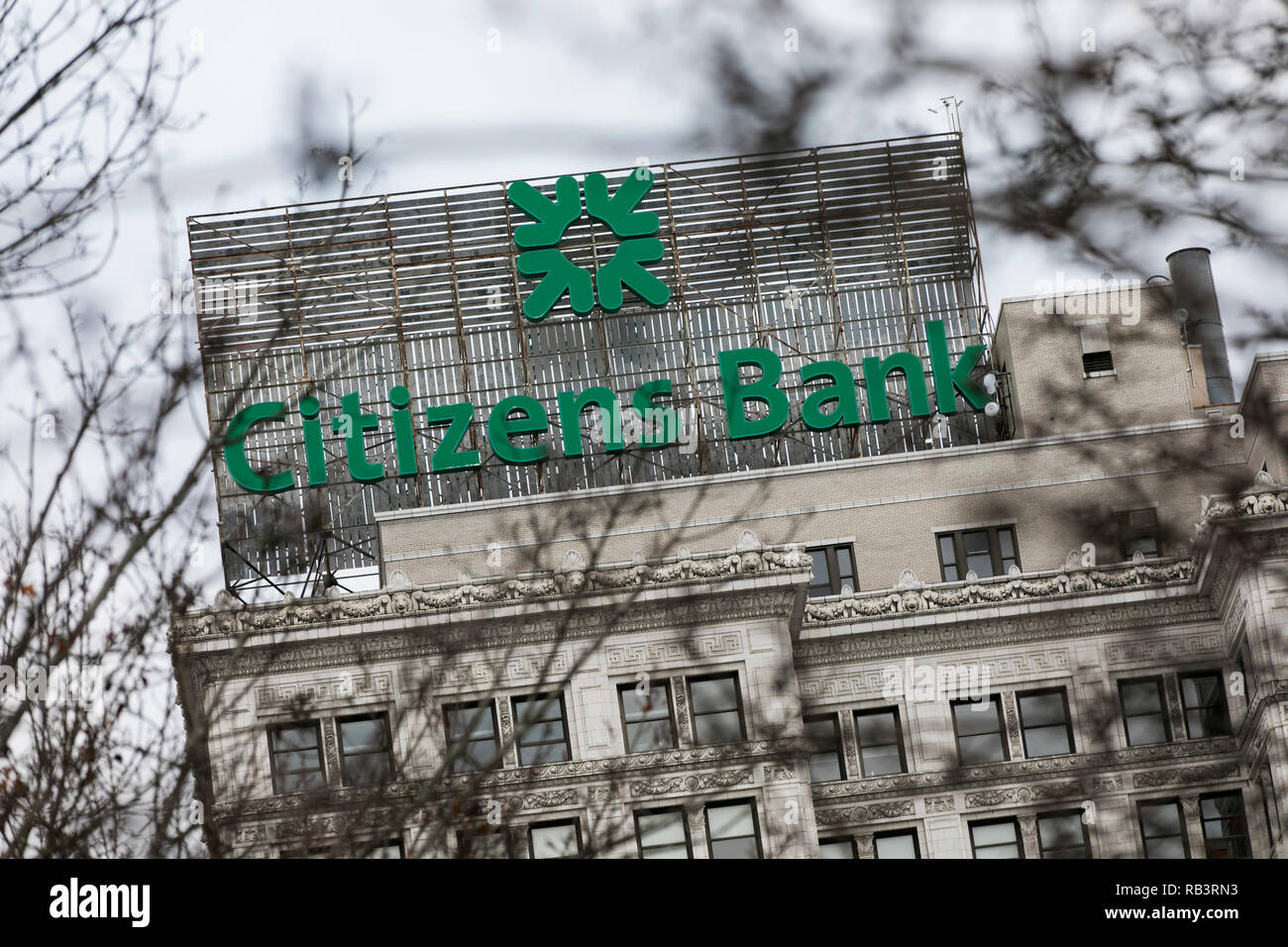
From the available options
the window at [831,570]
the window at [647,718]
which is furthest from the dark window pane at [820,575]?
the window at [647,718]

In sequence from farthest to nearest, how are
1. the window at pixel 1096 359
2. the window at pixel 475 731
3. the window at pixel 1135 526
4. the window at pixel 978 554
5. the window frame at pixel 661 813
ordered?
the window at pixel 1096 359
the window at pixel 978 554
the window at pixel 475 731
the window frame at pixel 661 813
the window at pixel 1135 526

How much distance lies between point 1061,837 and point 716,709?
27.6 feet

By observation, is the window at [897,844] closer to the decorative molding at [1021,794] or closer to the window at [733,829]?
the decorative molding at [1021,794]

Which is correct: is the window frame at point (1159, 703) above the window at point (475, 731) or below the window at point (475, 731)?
below

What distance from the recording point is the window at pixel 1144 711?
47750mm

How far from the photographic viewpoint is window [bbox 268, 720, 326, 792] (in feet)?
149

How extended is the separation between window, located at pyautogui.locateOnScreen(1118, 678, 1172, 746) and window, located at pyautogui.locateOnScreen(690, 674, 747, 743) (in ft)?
29.2

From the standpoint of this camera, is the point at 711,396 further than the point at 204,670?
Yes

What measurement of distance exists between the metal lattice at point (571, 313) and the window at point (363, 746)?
9.80 m

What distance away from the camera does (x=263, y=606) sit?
4703 centimetres

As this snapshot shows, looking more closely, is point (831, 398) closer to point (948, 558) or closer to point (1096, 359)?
point (948, 558)
